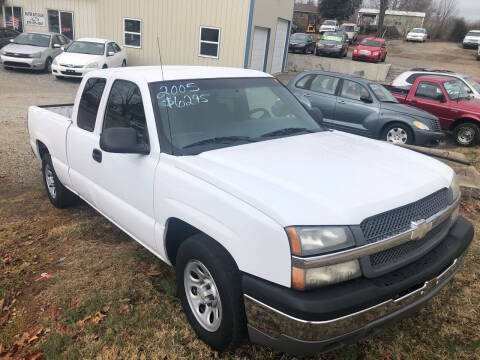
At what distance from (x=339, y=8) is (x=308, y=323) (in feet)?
163

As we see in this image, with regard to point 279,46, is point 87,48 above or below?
below

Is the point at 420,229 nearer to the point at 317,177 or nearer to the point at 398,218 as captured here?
the point at 398,218

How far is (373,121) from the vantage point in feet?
29.8

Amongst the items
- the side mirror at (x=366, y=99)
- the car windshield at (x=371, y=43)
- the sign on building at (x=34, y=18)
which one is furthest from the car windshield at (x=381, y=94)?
the sign on building at (x=34, y=18)

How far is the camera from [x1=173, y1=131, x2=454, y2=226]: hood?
2193 mm

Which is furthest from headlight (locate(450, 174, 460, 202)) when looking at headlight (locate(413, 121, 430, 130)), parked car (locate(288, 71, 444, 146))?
headlight (locate(413, 121, 430, 130))

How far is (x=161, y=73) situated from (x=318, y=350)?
2499 millimetres

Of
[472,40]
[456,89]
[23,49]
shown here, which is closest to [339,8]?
[472,40]

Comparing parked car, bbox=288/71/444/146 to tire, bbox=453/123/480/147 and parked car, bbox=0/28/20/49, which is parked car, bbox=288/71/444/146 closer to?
tire, bbox=453/123/480/147

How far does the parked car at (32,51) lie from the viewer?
1628cm

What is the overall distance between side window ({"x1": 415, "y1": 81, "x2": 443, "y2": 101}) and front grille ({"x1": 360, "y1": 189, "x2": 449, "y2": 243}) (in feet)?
28.6

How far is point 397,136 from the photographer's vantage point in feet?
29.8

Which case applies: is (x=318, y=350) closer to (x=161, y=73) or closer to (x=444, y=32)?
(x=161, y=73)

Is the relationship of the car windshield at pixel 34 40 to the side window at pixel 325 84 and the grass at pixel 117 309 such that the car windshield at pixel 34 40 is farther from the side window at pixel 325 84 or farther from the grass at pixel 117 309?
the grass at pixel 117 309
